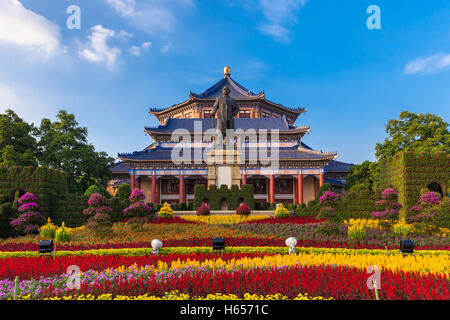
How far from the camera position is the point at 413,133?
23766mm

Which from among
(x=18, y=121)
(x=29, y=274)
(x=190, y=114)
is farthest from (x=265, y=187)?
(x=29, y=274)

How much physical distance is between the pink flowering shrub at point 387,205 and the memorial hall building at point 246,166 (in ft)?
56.1

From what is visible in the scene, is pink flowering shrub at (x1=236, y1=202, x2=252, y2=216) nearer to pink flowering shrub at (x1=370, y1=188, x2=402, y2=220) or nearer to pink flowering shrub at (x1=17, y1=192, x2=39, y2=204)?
pink flowering shrub at (x1=370, y1=188, x2=402, y2=220)

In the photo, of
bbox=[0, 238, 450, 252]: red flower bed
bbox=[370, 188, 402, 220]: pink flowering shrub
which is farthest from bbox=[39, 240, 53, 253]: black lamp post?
bbox=[370, 188, 402, 220]: pink flowering shrub

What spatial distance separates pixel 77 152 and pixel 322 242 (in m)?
25.3

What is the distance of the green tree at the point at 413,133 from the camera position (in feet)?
75.5

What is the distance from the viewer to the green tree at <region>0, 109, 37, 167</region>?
23.5 m

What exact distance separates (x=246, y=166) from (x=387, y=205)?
2159cm

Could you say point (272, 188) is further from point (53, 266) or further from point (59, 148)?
point (53, 266)

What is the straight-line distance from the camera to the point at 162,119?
159ft

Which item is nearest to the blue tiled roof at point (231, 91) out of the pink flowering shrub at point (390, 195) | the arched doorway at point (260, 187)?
the arched doorway at point (260, 187)

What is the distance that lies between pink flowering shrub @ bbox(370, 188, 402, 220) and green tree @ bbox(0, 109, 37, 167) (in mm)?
24150

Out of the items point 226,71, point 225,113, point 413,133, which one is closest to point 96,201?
point 225,113
